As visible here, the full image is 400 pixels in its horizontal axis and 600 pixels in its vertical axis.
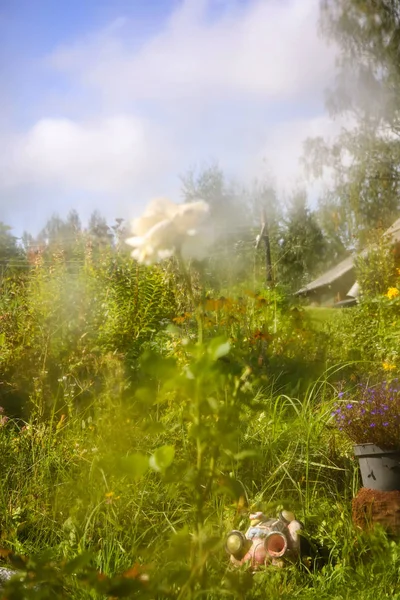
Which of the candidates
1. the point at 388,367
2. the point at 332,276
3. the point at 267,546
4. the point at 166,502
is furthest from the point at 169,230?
the point at 332,276

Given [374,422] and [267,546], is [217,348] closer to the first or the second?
[267,546]

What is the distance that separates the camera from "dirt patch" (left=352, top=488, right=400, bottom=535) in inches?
96.2

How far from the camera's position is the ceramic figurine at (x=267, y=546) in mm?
2281

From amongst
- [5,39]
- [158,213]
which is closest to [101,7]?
[5,39]

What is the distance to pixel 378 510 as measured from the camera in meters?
2.46

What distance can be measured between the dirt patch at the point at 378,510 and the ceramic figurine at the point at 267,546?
0.90ft

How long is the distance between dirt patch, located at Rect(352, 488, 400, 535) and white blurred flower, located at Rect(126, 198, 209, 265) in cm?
174

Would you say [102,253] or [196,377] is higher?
[102,253]

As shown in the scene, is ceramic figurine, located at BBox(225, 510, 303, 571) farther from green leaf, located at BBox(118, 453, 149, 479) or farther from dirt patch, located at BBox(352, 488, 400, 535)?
green leaf, located at BBox(118, 453, 149, 479)

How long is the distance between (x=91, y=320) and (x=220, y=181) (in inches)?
156

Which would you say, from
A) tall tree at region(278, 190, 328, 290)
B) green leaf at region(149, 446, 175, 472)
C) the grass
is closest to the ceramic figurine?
the grass

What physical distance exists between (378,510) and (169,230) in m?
1.83

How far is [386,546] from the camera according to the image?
227 cm

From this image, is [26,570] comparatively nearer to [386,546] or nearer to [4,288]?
[386,546]
